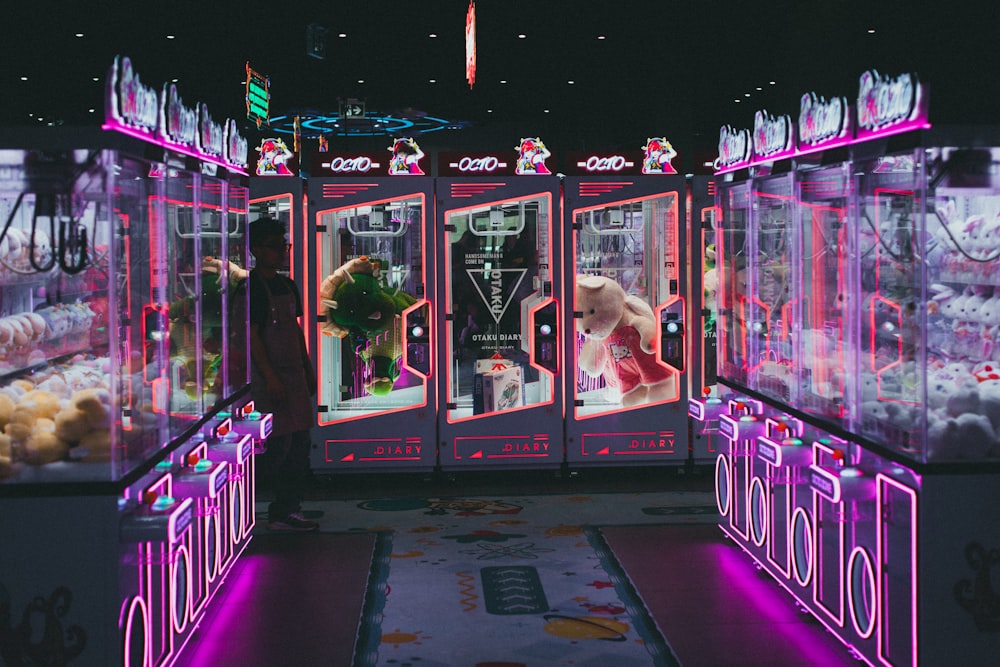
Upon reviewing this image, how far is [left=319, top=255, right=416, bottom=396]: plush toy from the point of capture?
7.20m

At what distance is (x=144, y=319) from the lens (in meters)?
3.68

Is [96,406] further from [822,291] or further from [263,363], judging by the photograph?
[822,291]

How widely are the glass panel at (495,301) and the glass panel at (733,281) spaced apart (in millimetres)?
1745

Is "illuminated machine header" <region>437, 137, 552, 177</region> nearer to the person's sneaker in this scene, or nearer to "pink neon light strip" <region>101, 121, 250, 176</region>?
"pink neon light strip" <region>101, 121, 250, 176</region>

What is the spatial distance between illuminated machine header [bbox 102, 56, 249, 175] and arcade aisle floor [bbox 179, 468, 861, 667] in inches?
71.9

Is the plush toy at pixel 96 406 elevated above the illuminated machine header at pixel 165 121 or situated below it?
below

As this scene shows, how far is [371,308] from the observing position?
7211 mm

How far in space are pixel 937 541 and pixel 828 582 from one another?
34.2 inches

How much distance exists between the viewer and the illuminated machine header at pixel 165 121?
3.22 m

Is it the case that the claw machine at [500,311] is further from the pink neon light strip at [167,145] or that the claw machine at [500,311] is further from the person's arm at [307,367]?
the pink neon light strip at [167,145]

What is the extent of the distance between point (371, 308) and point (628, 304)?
163cm

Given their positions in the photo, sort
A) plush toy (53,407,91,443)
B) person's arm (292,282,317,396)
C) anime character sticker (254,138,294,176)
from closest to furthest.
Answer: plush toy (53,407,91,443) < person's arm (292,282,317,396) < anime character sticker (254,138,294,176)

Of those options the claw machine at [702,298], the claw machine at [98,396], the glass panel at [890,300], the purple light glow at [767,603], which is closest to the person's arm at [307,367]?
the claw machine at [98,396]

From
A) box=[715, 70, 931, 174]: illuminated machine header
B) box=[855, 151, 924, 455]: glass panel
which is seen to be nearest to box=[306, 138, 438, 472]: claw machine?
box=[715, 70, 931, 174]: illuminated machine header
